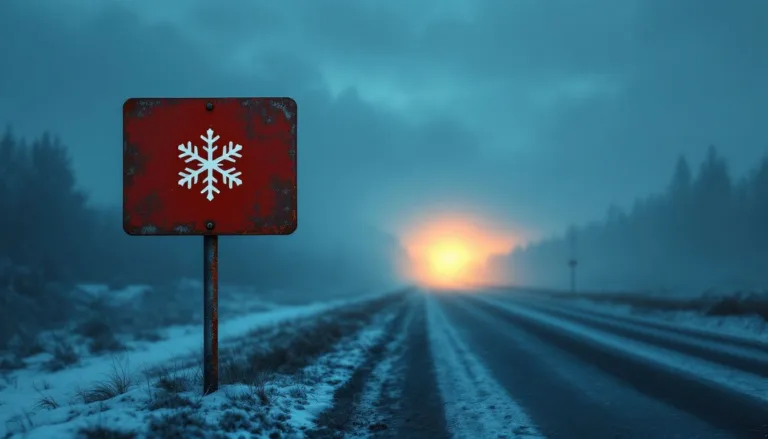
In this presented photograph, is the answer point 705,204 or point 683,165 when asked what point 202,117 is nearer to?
point 705,204

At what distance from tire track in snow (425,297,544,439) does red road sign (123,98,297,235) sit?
3.00 metres

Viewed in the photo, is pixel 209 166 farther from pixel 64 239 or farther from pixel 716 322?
pixel 64 239

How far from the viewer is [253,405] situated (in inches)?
209

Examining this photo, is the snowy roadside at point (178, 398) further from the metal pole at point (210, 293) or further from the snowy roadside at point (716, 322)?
the snowy roadside at point (716, 322)

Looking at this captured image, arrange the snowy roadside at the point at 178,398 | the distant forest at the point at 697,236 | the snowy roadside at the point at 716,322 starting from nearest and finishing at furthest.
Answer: the snowy roadside at the point at 178,398, the snowy roadside at the point at 716,322, the distant forest at the point at 697,236

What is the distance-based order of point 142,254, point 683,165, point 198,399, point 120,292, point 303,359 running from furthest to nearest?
point 683,165
point 142,254
point 120,292
point 303,359
point 198,399

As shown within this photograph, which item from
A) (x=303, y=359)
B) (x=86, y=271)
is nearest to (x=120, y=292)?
(x=86, y=271)

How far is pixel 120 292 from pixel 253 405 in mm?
35329

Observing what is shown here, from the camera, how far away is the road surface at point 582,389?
5.07 m

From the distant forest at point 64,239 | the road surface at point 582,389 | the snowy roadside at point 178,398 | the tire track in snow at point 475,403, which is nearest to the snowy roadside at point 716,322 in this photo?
→ the road surface at point 582,389

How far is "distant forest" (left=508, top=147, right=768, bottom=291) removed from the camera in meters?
67.4

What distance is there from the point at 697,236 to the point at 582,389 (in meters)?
83.9

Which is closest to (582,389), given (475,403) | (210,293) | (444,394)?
(475,403)

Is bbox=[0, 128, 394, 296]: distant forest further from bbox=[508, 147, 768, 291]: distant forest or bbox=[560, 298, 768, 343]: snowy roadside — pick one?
bbox=[508, 147, 768, 291]: distant forest
